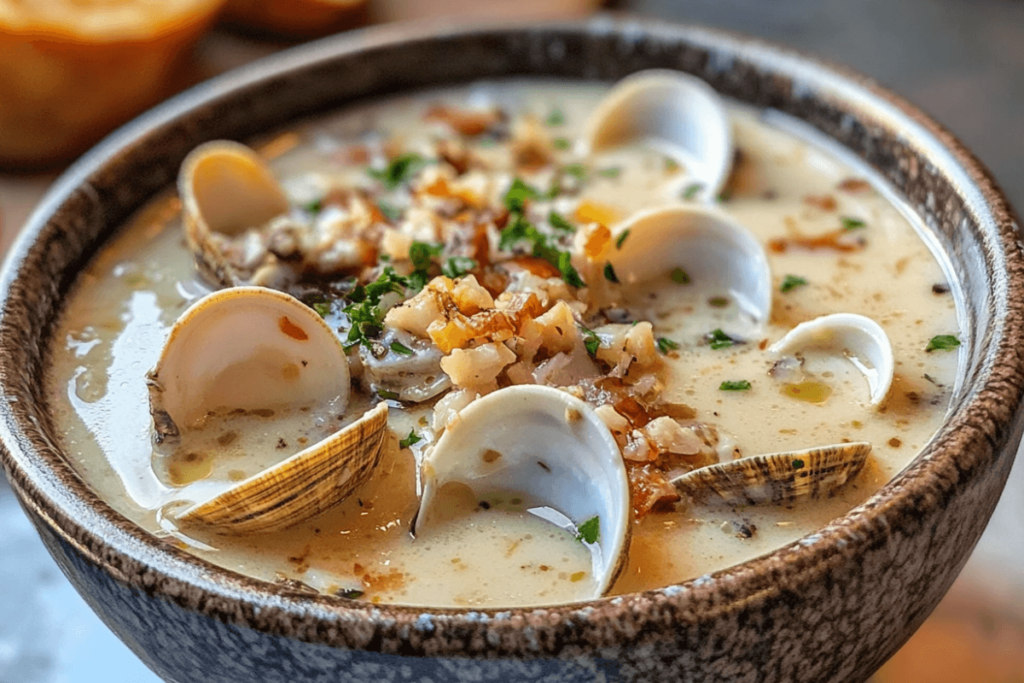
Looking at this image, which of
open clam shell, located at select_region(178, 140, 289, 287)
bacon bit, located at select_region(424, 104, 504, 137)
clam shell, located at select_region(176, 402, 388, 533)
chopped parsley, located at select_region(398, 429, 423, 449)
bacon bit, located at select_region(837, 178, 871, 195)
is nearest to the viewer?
clam shell, located at select_region(176, 402, 388, 533)

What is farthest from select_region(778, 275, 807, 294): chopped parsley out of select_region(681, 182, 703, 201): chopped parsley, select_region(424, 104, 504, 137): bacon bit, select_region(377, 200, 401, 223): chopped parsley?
select_region(424, 104, 504, 137): bacon bit

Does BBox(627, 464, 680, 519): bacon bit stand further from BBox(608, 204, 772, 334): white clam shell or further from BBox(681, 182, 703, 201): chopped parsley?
BBox(681, 182, 703, 201): chopped parsley

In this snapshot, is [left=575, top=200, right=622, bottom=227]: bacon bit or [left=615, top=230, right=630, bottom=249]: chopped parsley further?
[left=575, top=200, right=622, bottom=227]: bacon bit

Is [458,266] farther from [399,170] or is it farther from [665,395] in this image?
[399,170]

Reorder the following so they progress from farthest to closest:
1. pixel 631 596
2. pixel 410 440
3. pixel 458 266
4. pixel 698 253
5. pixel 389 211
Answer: pixel 389 211, pixel 698 253, pixel 458 266, pixel 410 440, pixel 631 596

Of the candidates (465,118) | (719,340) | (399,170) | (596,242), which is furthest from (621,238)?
(465,118)

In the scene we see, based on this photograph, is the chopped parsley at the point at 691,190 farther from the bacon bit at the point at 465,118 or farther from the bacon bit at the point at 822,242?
the bacon bit at the point at 465,118

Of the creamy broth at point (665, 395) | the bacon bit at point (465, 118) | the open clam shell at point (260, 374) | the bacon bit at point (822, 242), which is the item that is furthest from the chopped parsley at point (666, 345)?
the bacon bit at point (465, 118)
